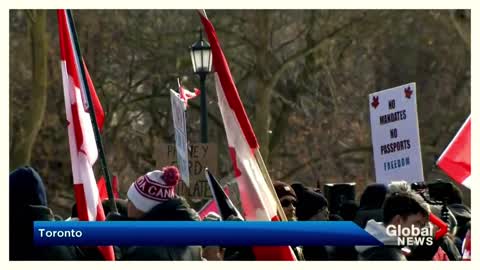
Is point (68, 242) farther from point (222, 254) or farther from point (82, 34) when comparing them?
point (82, 34)

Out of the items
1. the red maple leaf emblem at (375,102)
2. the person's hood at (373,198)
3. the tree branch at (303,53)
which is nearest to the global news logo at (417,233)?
the person's hood at (373,198)

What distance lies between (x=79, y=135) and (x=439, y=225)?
285 centimetres

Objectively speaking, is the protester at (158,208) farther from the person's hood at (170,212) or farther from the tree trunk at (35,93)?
the tree trunk at (35,93)

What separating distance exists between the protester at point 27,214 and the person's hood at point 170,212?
0.57 metres

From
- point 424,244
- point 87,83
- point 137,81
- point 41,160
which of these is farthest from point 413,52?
point 424,244

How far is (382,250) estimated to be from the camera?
7980 millimetres

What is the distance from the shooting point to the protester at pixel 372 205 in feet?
34.0

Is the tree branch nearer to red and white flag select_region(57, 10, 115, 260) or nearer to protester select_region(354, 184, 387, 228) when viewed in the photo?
red and white flag select_region(57, 10, 115, 260)

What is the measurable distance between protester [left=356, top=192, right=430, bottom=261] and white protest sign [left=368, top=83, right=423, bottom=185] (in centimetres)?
439

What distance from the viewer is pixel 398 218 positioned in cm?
822

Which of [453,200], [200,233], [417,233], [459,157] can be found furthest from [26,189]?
[453,200]

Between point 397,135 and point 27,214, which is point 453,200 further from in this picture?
point 27,214

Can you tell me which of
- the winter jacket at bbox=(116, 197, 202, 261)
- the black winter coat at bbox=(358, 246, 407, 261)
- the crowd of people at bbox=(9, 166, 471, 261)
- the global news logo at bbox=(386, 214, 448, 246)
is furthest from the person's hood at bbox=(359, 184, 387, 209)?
the black winter coat at bbox=(358, 246, 407, 261)
